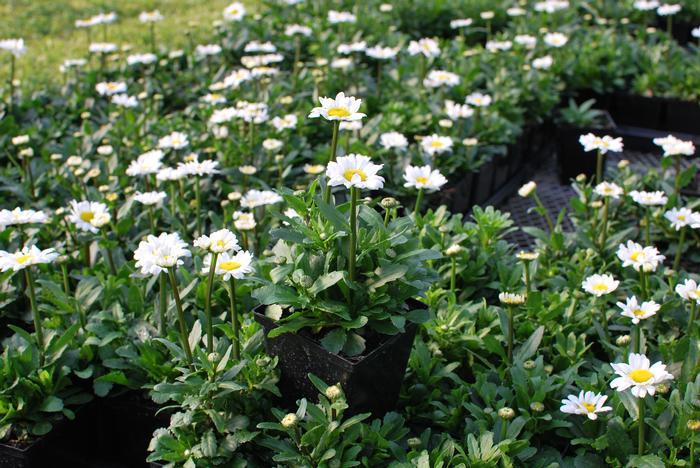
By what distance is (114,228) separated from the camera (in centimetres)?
306

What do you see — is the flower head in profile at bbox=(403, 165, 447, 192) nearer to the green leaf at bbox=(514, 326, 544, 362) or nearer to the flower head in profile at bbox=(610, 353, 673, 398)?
the green leaf at bbox=(514, 326, 544, 362)

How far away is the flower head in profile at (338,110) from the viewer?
6.61ft

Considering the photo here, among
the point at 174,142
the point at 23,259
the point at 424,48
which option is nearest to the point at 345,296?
the point at 23,259

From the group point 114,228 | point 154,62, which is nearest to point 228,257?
point 114,228

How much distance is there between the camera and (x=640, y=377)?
6.22 ft

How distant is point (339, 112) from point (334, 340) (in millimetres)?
579

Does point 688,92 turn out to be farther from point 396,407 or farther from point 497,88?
point 396,407

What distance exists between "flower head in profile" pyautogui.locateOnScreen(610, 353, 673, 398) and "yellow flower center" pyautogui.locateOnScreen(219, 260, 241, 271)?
37.6 inches

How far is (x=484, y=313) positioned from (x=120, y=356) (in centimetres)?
116

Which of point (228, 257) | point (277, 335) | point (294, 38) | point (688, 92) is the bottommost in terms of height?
point (688, 92)

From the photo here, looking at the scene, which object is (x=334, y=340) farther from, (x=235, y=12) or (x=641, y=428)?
(x=235, y=12)

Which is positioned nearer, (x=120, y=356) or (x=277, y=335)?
(x=277, y=335)

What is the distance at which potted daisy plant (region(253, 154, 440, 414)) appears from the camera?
77.2 inches

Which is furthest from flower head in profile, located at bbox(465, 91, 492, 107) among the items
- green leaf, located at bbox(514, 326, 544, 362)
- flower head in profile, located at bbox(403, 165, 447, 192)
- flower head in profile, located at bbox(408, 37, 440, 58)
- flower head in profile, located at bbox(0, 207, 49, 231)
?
flower head in profile, located at bbox(0, 207, 49, 231)
